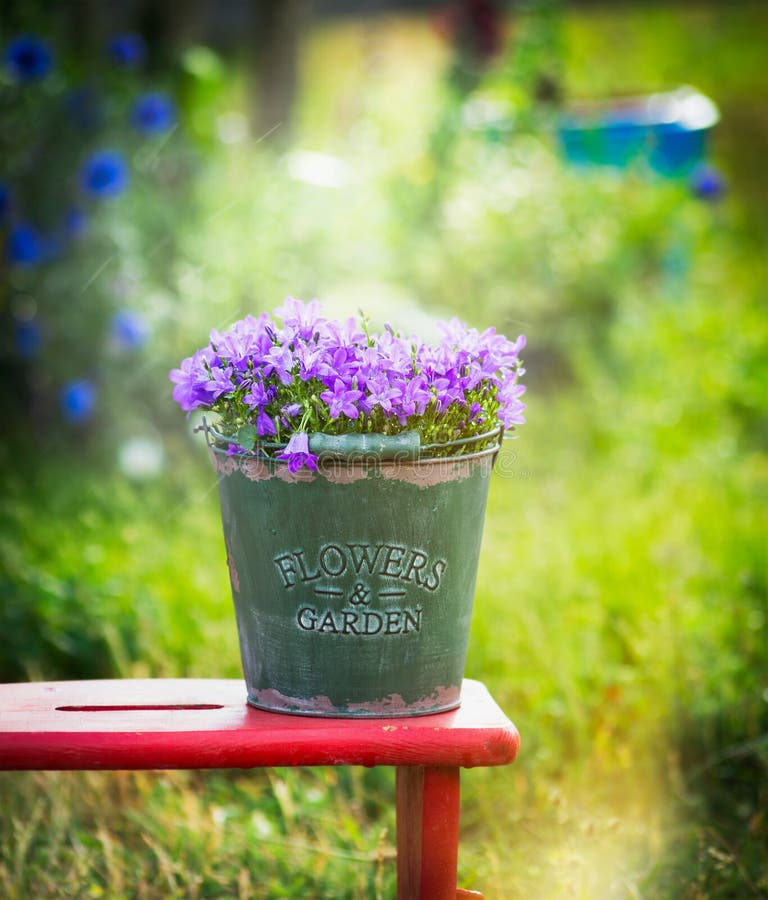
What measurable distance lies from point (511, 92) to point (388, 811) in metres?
4.75

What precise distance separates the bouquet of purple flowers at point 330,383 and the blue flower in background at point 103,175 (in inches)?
96.2

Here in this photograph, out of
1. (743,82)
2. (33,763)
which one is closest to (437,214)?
(33,763)

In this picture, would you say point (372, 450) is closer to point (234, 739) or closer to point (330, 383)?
point (330, 383)

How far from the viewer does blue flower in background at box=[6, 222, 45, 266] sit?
12.2 feet

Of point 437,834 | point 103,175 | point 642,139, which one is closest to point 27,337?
point 103,175

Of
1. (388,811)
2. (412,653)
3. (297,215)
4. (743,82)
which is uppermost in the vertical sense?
(743,82)

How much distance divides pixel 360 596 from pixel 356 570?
4 cm

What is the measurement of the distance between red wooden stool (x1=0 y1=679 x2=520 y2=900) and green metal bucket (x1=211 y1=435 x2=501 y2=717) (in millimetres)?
54

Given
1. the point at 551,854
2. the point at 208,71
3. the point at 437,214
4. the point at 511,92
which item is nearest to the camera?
the point at 551,854

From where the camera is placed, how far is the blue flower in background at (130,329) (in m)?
3.68

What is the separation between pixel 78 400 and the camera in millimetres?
3777

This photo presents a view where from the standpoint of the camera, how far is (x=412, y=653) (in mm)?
1476

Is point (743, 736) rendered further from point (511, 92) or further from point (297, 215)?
point (511, 92)

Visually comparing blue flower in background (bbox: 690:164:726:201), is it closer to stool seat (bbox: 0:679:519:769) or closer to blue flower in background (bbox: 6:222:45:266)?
blue flower in background (bbox: 6:222:45:266)
